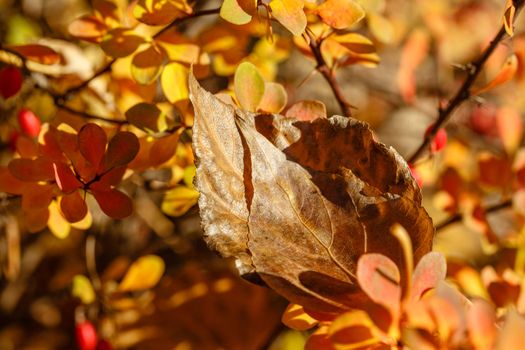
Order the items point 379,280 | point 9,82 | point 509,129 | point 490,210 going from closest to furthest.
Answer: point 379,280 < point 9,82 < point 490,210 < point 509,129

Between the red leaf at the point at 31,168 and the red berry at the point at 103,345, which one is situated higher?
the red leaf at the point at 31,168

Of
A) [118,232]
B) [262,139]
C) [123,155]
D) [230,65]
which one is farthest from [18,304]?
[262,139]

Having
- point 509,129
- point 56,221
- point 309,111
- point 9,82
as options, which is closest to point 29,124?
point 9,82

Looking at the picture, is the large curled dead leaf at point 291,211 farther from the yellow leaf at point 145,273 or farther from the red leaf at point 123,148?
the yellow leaf at point 145,273

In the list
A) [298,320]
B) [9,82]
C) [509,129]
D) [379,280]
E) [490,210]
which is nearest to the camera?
[379,280]

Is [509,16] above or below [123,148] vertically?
above

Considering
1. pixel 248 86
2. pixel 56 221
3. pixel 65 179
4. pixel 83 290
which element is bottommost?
pixel 83 290

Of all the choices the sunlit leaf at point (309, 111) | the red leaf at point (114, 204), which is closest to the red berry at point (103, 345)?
the red leaf at point (114, 204)

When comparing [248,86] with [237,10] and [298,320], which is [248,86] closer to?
[237,10]
